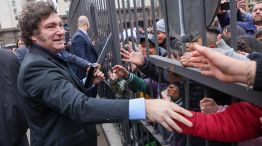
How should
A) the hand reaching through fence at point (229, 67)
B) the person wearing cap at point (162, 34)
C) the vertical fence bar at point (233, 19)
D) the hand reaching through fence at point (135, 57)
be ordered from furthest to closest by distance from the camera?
the hand reaching through fence at point (135, 57) < the person wearing cap at point (162, 34) < the vertical fence bar at point (233, 19) < the hand reaching through fence at point (229, 67)

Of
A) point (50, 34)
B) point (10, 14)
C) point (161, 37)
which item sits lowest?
point (161, 37)

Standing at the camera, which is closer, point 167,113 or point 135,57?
point 167,113

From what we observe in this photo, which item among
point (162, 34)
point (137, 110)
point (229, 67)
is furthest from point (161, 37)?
point (229, 67)

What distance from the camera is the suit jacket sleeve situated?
195 centimetres

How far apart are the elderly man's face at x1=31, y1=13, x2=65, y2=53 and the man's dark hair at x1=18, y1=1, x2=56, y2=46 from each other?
3 cm

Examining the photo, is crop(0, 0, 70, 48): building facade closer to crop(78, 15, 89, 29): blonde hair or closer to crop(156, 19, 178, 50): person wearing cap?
crop(78, 15, 89, 29): blonde hair

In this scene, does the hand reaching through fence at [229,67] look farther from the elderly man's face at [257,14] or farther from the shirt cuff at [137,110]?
the elderly man's face at [257,14]

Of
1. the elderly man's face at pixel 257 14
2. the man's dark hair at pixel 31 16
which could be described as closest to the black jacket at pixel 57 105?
the man's dark hair at pixel 31 16

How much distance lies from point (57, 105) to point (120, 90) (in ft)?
3.78

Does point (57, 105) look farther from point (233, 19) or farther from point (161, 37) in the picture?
point (161, 37)

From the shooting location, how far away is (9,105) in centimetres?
299

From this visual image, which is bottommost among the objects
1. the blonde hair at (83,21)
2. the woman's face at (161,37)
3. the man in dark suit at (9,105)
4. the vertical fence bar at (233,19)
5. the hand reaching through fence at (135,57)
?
the man in dark suit at (9,105)

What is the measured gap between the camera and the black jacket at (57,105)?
1.96 metres

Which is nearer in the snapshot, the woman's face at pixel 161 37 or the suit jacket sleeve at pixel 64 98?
the suit jacket sleeve at pixel 64 98
